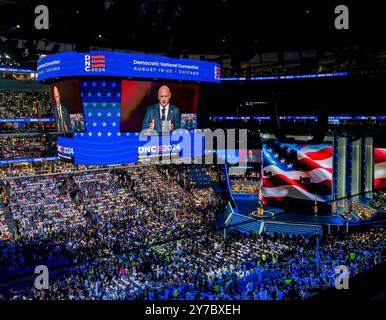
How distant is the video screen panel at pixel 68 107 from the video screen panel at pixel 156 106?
1962mm

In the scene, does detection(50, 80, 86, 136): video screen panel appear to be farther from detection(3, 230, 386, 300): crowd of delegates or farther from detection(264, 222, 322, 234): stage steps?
detection(264, 222, 322, 234): stage steps

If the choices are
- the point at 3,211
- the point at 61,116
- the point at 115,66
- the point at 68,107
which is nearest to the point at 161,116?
the point at 115,66

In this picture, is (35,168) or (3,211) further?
(35,168)

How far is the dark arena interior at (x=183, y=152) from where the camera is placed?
16.0 m

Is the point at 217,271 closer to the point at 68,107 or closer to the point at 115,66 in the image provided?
the point at 115,66

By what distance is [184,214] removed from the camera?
87.6 ft

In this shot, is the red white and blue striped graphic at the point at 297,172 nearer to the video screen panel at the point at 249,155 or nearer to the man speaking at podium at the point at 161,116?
the video screen panel at the point at 249,155

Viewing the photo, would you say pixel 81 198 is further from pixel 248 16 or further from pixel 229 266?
pixel 248 16

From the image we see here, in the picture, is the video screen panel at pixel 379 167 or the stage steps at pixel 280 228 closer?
the video screen panel at pixel 379 167

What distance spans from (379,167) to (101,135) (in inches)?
→ 626

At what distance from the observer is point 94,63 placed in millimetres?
17547

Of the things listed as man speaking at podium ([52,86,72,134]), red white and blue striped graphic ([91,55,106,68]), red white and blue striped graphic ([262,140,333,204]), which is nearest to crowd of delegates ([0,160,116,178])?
man speaking at podium ([52,86,72,134])

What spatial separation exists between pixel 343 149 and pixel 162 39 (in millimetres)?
13579

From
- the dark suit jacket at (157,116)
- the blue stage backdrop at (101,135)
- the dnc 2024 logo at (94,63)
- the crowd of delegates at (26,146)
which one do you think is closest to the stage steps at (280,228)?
the dark suit jacket at (157,116)
